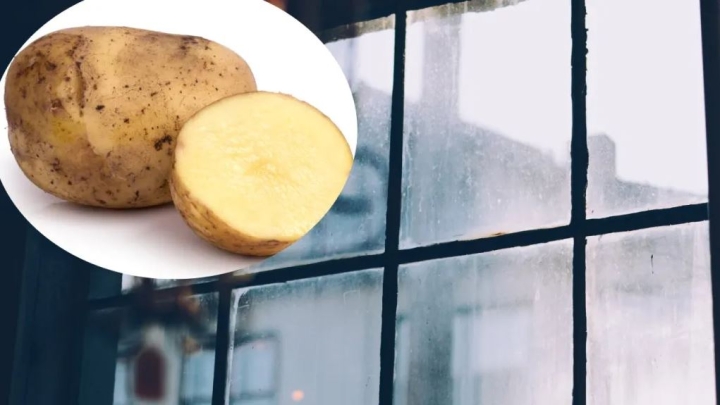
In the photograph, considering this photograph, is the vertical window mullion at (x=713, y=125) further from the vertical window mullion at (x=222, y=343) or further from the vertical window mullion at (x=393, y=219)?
the vertical window mullion at (x=222, y=343)

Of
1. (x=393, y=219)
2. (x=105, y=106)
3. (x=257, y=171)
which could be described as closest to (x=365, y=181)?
(x=393, y=219)

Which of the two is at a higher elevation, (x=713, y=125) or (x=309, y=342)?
(x=713, y=125)

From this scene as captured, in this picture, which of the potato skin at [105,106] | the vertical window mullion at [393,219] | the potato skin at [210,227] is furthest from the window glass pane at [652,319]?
the potato skin at [105,106]

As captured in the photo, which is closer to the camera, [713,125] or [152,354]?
[713,125]

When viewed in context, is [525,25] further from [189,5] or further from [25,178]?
[25,178]

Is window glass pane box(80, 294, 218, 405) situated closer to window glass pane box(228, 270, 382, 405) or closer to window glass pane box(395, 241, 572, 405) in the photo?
window glass pane box(228, 270, 382, 405)

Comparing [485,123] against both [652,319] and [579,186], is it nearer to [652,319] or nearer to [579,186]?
[579,186]

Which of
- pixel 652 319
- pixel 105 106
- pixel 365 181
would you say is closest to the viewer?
pixel 652 319

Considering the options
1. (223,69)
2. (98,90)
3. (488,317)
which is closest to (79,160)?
(98,90)
